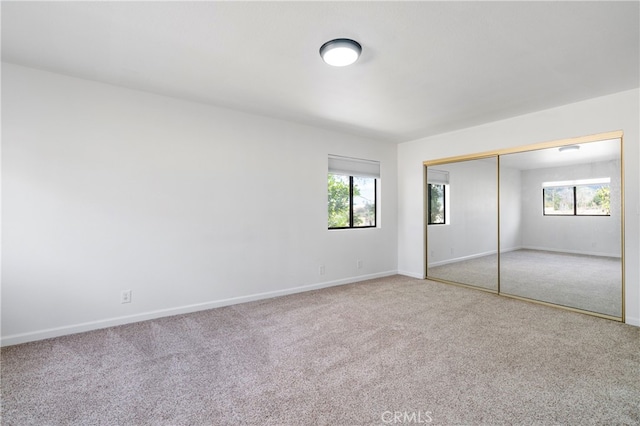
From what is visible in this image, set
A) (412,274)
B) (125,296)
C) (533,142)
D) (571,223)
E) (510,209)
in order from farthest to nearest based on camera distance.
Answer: (412,274)
(510,209)
(533,142)
(571,223)
(125,296)

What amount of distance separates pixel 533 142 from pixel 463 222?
1.48 metres

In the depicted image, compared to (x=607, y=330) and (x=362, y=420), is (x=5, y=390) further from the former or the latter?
(x=607, y=330)

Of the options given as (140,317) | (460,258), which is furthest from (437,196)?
(140,317)

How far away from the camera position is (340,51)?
217 cm

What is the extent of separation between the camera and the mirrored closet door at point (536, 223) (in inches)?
128

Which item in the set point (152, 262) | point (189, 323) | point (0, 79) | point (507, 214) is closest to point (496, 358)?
point (507, 214)

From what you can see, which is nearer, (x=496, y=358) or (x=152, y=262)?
(x=496, y=358)

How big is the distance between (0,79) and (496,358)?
4.76 meters

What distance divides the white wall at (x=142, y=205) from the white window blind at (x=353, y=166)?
0.22 m

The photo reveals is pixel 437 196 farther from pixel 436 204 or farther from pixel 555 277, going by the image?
pixel 555 277

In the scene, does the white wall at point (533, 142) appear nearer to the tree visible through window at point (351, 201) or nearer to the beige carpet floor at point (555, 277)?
the beige carpet floor at point (555, 277)

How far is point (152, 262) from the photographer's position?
316cm

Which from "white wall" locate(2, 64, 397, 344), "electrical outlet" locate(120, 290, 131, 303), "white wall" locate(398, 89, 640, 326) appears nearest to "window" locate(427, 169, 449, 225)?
"white wall" locate(398, 89, 640, 326)

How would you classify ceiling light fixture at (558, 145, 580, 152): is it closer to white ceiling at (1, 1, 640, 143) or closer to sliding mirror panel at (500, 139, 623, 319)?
sliding mirror panel at (500, 139, 623, 319)
